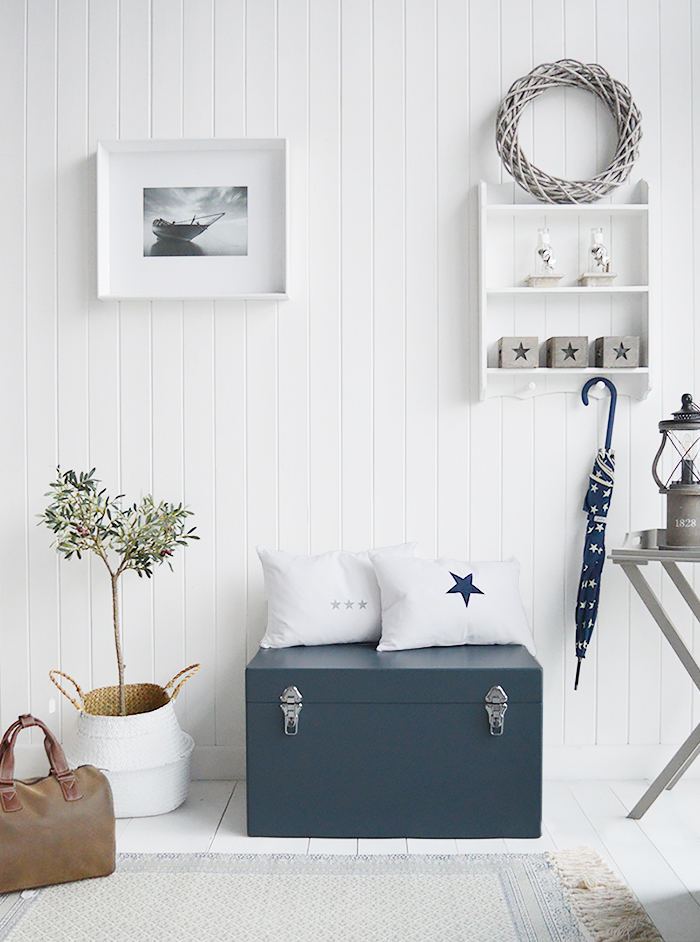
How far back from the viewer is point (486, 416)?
9.21ft

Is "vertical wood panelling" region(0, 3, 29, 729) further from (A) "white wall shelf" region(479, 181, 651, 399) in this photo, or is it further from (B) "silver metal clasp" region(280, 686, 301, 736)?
(A) "white wall shelf" region(479, 181, 651, 399)

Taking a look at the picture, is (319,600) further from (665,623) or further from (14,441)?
(14,441)

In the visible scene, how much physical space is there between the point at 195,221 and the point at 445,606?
1.44 metres

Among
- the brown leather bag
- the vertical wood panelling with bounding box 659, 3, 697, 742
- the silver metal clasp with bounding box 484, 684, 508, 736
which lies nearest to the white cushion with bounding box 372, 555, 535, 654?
the silver metal clasp with bounding box 484, 684, 508, 736

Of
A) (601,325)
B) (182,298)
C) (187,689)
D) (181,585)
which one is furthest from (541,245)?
(187,689)

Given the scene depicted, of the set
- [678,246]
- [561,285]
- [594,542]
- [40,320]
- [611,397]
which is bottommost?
[594,542]

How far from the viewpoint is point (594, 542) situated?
2736 mm

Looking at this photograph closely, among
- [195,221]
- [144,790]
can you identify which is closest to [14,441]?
[195,221]

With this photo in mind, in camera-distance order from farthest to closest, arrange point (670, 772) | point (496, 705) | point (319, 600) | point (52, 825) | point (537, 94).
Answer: point (537, 94)
point (319, 600)
point (670, 772)
point (496, 705)
point (52, 825)

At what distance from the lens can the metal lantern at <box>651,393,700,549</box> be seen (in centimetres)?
238

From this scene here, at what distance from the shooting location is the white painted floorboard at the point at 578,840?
6.88 ft

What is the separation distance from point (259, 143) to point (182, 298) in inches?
21.4

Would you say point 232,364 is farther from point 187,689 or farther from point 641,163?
point 641,163

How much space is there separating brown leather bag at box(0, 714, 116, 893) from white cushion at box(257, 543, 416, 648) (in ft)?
2.24
